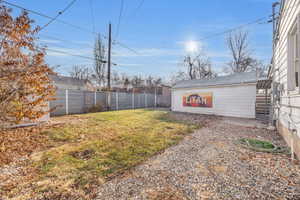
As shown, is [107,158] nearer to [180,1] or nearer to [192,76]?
[180,1]

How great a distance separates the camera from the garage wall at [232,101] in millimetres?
8031

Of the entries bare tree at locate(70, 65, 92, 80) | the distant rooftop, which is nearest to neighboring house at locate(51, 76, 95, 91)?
the distant rooftop

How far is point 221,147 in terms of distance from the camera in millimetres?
3455

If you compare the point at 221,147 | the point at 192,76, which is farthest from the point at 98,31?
the point at 192,76

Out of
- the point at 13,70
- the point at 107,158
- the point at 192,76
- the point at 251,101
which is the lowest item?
the point at 107,158

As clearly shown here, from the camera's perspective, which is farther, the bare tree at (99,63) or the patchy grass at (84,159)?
the bare tree at (99,63)

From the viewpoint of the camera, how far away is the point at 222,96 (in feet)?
29.7

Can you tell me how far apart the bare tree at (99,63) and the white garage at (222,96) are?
445 inches

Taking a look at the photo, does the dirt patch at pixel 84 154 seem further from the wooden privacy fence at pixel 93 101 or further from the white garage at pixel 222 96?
the white garage at pixel 222 96

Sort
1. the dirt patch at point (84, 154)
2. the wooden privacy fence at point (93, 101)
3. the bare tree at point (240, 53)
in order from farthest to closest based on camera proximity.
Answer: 1. the bare tree at point (240, 53)
2. the wooden privacy fence at point (93, 101)
3. the dirt patch at point (84, 154)

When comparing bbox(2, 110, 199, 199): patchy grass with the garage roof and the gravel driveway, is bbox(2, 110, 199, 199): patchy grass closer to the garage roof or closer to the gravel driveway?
Answer: the gravel driveway

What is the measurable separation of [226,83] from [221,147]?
673 cm

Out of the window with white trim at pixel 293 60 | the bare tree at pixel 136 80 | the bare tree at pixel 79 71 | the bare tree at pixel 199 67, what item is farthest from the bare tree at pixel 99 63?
the window with white trim at pixel 293 60

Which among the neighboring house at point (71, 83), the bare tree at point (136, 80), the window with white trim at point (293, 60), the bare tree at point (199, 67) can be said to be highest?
the bare tree at point (199, 67)
